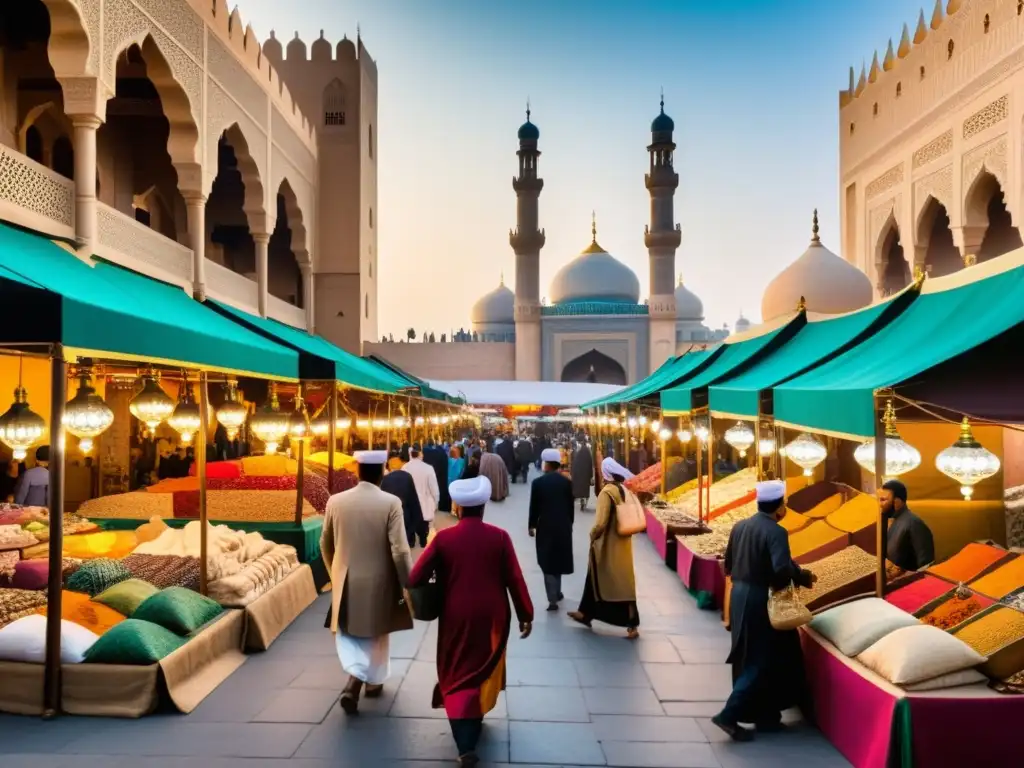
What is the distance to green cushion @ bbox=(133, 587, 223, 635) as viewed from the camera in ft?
15.3

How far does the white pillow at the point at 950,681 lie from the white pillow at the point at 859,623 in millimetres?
398

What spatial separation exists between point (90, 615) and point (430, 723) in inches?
81.4

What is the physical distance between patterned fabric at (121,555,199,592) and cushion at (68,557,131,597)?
0.39 feet

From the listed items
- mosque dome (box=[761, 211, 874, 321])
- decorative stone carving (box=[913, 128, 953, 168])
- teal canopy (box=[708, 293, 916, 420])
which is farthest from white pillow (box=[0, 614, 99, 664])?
decorative stone carving (box=[913, 128, 953, 168])

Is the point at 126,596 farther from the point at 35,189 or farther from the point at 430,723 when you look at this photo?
the point at 35,189

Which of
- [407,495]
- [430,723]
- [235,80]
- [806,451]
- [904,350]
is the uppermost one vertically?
[235,80]

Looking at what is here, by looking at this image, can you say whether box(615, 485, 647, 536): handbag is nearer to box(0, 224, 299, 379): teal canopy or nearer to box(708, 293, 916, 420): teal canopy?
box(708, 293, 916, 420): teal canopy

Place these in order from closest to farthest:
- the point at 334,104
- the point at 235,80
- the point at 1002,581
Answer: the point at 1002,581
the point at 235,80
the point at 334,104

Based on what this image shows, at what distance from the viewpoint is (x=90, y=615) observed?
15.4 ft

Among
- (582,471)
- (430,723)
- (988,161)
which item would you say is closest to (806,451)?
(430,723)

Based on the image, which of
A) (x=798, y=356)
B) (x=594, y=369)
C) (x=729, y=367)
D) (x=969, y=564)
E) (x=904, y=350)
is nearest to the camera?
(x=904, y=350)

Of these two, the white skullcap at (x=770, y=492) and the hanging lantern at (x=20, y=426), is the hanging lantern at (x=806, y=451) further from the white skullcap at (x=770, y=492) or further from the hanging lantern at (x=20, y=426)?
the hanging lantern at (x=20, y=426)

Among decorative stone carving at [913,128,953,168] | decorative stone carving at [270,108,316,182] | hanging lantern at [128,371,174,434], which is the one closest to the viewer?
hanging lantern at [128,371,174,434]

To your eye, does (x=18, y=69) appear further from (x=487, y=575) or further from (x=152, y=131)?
(x=487, y=575)
